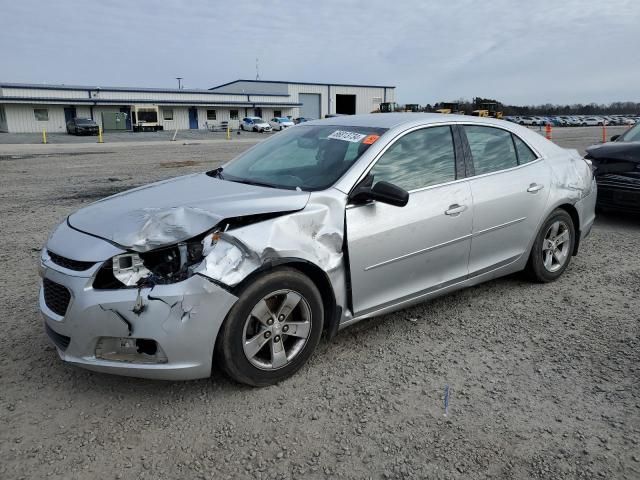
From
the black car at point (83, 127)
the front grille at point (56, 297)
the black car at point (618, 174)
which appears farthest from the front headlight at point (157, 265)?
the black car at point (83, 127)

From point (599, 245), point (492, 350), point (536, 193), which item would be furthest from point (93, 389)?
point (599, 245)

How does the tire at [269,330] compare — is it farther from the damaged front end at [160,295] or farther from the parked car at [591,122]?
the parked car at [591,122]

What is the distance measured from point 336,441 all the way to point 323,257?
1.05 m

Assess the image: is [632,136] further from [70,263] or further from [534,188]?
[70,263]

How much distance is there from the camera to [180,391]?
124 inches

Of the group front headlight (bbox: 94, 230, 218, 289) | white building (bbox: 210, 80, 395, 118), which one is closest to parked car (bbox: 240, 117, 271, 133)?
white building (bbox: 210, 80, 395, 118)

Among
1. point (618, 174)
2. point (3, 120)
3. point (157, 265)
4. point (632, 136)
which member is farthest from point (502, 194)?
point (3, 120)

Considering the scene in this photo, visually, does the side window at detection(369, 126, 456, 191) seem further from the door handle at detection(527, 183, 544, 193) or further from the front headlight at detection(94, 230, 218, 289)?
the front headlight at detection(94, 230, 218, 289)

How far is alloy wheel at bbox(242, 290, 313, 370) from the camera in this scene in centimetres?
301

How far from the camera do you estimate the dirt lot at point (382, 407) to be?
2520 millimetres

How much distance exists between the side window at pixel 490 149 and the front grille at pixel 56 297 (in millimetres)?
3035

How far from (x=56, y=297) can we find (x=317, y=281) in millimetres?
1502

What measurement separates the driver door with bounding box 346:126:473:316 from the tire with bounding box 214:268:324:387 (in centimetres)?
38

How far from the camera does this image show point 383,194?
3338 millimetres
